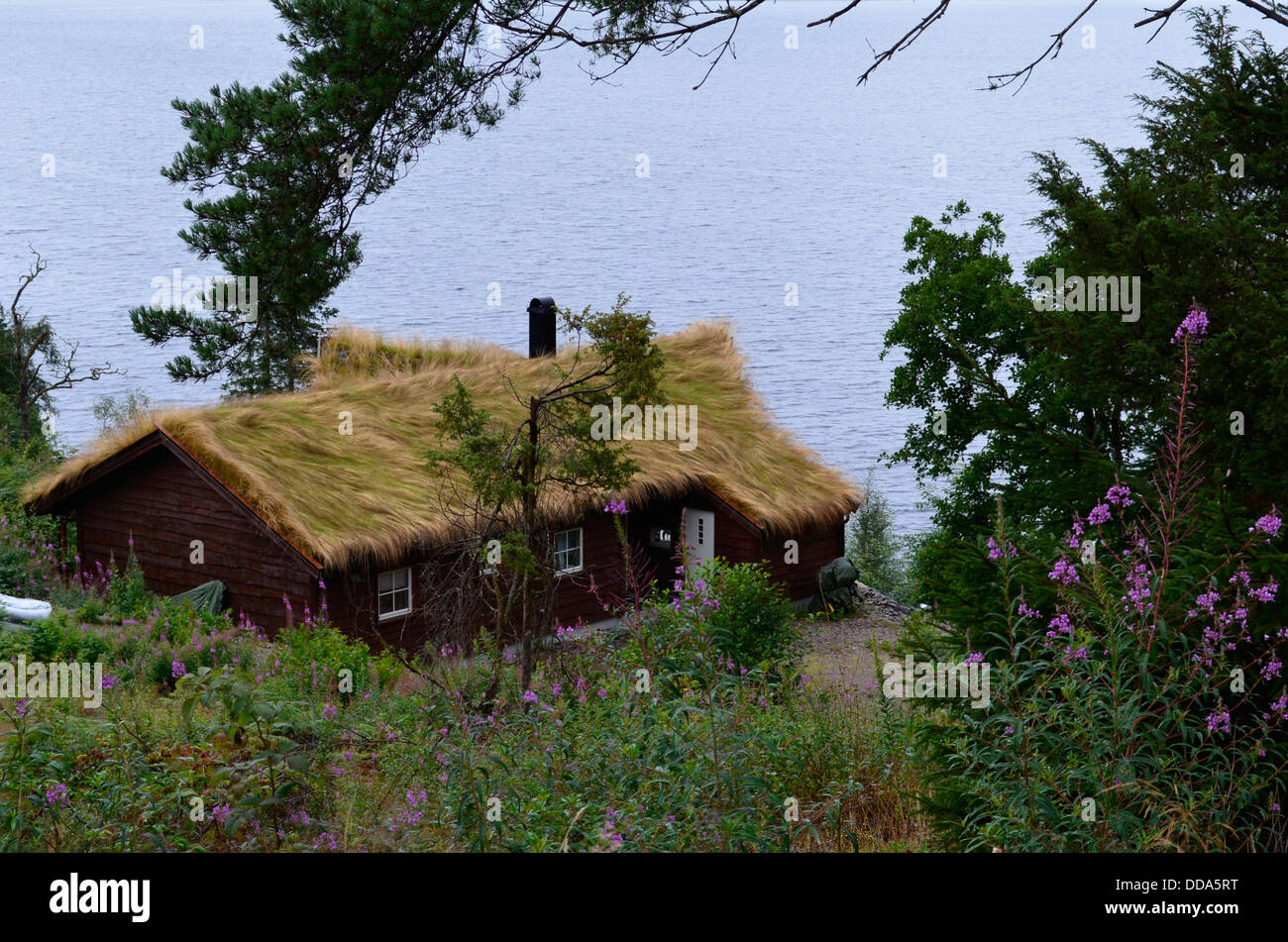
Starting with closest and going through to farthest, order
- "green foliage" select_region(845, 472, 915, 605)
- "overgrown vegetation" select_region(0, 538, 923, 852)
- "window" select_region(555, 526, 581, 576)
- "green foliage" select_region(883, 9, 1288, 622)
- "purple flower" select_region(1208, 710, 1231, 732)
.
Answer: "purple flower" select_region(1208, 710, 1231, 732), "overgrown vegetation" select_region(0, 538, 923, 852), "green foliage" select_region(883, 9, 1288, 622), "window" select_region(555, 526, 581, 576), "green foliage" select_region(845, 472, 915, 605)

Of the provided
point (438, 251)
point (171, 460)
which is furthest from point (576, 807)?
point (438, 251)

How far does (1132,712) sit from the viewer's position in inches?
182

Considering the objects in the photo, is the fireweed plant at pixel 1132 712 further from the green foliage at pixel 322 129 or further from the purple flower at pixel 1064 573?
the green foliage at pixel 322 129

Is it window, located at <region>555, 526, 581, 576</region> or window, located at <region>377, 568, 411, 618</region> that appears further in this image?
window, located at <region>555, 526, 581, 576</region>

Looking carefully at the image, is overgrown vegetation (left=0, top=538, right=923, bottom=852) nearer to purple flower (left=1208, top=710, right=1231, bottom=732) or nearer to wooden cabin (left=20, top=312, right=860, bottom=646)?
purple flower (left=1208, top=710, right=1231, bottom=732)

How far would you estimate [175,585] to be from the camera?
19.4 metres

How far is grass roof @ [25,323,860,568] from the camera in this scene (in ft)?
58.5

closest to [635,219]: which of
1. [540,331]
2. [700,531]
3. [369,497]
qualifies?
[540,331]

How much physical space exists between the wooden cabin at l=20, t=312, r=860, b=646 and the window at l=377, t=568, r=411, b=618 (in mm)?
21

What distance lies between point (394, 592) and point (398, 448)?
256 cm

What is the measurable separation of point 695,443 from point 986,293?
18.7 ft

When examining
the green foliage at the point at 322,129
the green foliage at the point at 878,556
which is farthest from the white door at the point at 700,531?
the green foliage at the point at 322,129

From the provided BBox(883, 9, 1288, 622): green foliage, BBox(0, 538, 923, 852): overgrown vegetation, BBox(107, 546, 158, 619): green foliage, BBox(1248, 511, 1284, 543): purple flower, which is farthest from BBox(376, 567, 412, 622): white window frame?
BBox(1248, 511, 1284, 543): purple flower

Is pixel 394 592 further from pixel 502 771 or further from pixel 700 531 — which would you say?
pixel 502 771
